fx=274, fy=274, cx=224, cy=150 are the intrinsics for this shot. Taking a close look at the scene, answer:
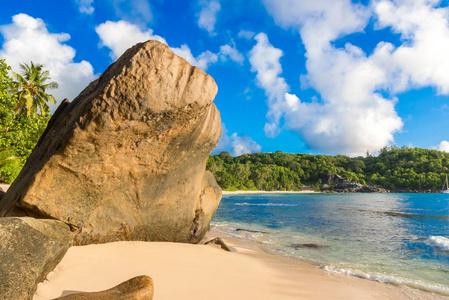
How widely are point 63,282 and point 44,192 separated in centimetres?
178

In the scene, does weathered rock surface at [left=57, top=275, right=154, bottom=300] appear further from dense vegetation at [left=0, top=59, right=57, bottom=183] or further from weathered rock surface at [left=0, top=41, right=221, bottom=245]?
dense vegetation at [left=0, top=59, right=57, bottom=183]

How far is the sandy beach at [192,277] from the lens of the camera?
3572 millimetres

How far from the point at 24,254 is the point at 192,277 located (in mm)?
2208

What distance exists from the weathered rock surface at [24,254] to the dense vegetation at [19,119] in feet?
62.3

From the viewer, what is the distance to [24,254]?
287cm

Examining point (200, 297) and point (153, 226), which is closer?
point (200, 297)

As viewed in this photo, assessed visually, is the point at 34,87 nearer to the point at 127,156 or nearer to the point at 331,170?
the point at 127,156

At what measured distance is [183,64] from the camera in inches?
A: 217

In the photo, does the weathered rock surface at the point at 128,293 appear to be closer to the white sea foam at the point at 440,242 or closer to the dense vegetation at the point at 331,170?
the white sea foam at the point at 440,242

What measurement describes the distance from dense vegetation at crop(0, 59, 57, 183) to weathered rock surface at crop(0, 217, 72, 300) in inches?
748

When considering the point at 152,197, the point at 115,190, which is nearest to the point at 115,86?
the point at 115,190

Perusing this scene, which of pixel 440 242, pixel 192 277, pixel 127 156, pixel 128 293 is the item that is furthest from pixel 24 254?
pixel 440 242

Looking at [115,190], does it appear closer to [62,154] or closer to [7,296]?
[62,154]

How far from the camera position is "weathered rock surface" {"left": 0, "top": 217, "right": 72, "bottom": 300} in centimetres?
267
